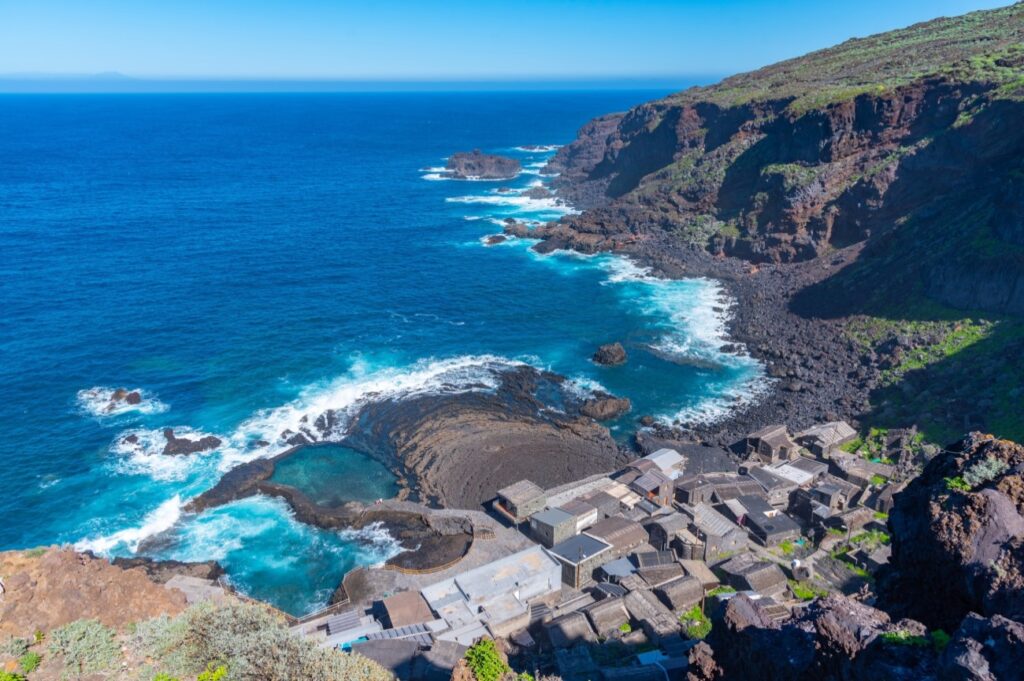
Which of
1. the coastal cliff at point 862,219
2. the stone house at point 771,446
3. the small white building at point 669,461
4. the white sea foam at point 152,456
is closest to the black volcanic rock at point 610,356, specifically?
the coastal cliff at point 862,219

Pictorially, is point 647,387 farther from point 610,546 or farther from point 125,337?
point 125,337

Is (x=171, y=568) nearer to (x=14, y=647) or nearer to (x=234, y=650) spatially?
(x=14, y=647)

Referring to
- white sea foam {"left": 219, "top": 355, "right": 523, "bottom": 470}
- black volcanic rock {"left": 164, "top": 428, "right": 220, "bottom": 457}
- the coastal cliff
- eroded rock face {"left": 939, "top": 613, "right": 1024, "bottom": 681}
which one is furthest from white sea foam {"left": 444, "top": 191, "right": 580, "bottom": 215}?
eroded rock face {"left": 939, "top": 613, "right": 1024, "bottom": 681}

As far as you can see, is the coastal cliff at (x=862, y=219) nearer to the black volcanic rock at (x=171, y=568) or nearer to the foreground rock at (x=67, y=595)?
the black volcanic rock at (x=171, y=568)

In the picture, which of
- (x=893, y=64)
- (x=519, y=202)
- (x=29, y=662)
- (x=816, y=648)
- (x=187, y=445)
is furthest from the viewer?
(x=519, y=202)

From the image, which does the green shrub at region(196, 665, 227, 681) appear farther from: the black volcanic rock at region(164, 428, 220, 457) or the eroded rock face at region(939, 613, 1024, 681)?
the black volcanic rock at region(164, 428, 220, 457)

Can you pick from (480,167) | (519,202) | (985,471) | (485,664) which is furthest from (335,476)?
(480,167)
